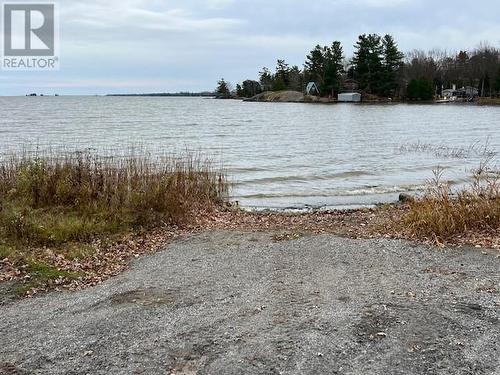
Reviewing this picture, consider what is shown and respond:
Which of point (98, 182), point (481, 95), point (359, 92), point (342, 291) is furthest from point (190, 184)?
point (481, 95)

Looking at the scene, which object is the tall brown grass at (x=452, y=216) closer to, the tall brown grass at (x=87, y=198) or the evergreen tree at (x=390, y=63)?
the tall brown grass at (x=87, y=198)

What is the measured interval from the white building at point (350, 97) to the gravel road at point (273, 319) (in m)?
103

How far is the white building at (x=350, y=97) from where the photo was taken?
355ft

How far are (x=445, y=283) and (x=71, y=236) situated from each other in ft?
20.6

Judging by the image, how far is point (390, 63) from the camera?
4195 inches

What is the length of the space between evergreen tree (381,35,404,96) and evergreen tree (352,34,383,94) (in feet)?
3.38

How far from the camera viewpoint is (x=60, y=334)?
215 inches

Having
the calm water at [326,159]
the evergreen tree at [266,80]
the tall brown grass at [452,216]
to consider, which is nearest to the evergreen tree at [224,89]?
the evergreen tree at [266,80]

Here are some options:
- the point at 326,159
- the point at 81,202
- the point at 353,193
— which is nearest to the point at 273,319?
the point at 81,202

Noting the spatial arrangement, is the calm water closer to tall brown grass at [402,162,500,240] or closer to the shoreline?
tall brown grass at [402,162,500,240]

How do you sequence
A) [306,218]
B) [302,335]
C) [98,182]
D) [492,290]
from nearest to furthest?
[302,335] < [492,290] < [98,182] < [306,218]

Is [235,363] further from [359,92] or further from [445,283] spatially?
[359,92]

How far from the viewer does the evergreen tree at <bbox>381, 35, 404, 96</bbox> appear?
105 metres

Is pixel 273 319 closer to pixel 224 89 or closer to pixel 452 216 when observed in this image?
pixel 452 216
